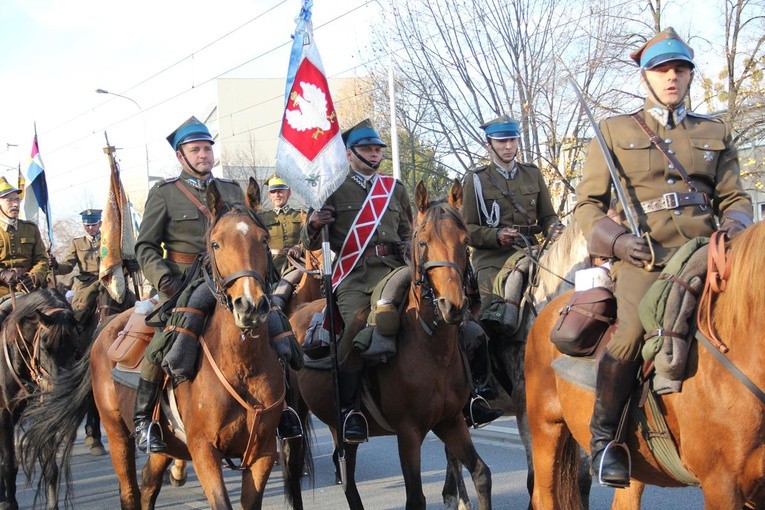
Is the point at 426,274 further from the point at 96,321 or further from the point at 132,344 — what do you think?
the point at 96,321

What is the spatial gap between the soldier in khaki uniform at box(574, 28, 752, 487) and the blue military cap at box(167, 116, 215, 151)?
10.9ft

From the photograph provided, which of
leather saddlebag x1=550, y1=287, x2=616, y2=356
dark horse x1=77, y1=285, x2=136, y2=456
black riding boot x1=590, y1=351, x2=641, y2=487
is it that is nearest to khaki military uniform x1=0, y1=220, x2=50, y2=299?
dark horse x1=77, y1=285, x2=136, y2=456

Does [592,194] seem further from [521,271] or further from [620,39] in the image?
[620,39]

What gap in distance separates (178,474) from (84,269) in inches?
230

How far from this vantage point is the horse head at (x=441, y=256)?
6645 millimetres

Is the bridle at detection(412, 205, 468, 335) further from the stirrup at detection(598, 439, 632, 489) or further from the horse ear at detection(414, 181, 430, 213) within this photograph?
the stirrup at detection(598, 439, 632, 489)

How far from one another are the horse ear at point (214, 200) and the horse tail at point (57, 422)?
8.69 ft

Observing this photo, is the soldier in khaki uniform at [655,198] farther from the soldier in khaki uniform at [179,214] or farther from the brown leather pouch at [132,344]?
the brown leather pouch at [132,344]

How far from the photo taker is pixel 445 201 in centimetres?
723

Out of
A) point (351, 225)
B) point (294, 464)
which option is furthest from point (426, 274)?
point (294, 464)

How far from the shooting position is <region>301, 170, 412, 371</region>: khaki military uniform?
799cm

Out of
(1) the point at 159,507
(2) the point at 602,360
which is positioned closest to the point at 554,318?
(2) the point at 602,360

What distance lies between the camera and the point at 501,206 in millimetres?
8648

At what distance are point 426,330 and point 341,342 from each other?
0.87 metres
